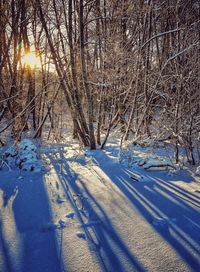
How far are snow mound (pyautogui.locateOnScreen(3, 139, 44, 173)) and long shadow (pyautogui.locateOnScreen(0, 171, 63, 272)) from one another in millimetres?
672

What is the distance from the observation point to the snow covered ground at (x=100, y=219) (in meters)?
2.42

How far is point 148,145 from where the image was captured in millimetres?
7156

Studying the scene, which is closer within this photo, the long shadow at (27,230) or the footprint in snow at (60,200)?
the long shadow at (27,230)

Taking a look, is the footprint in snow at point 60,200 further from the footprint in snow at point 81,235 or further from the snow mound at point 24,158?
the snow mound at point 24,158

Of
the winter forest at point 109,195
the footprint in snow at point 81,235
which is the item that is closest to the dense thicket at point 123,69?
the winter forest at point 109,195

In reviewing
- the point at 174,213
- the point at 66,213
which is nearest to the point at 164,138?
the point at 174,213

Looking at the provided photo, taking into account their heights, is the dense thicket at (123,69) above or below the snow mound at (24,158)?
above

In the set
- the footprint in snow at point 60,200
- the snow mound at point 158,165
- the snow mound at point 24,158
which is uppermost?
the snow mound at point 24,158

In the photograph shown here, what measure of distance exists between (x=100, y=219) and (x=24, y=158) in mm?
2710

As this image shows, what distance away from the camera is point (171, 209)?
11.4 ft

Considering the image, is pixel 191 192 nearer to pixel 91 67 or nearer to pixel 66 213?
pixel 66 213

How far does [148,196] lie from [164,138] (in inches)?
135

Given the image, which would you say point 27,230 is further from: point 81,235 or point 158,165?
point 158,165

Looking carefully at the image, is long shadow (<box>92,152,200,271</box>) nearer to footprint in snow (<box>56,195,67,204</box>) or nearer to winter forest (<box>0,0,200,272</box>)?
winter forest (<box>0,0,200,272</box>)
